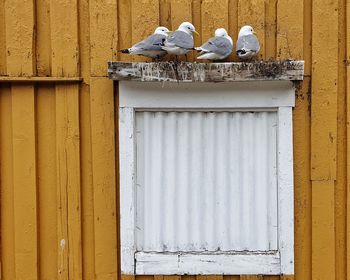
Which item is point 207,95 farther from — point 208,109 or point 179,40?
point 179,40

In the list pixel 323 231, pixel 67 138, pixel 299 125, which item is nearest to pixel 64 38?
pixel 67 138

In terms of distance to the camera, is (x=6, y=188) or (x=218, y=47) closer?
(x=218, y=47)

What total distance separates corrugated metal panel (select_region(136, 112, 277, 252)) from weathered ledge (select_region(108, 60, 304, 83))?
0.25 m

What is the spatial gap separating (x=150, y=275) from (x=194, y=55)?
1.38 metres

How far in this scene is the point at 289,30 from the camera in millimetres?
3020

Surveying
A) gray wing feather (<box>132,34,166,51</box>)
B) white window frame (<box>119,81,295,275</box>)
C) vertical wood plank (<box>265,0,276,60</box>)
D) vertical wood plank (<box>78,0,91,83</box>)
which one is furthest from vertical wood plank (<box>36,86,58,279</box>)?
vertical wood plank (<box>265,0,276,60</box>)

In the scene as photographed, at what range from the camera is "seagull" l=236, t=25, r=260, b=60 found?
287 centimetres

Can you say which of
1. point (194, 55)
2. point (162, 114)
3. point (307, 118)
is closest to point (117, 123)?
point (162, 114)

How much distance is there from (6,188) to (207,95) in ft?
4.48

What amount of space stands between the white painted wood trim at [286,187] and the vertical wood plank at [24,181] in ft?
4.91


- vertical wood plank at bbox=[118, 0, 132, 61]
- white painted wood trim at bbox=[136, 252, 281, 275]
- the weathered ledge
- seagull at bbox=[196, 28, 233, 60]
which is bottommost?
white painted wood trim at bbox=[136, 252, 281, 275]

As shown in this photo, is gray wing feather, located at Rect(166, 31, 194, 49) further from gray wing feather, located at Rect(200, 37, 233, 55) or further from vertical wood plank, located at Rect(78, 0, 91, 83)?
vertical wood plank, located at Rect(78, 0, 91, 83)

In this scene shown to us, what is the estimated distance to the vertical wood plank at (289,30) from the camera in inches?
119

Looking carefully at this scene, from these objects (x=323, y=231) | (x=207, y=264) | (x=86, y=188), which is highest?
(x=86, y=188)
